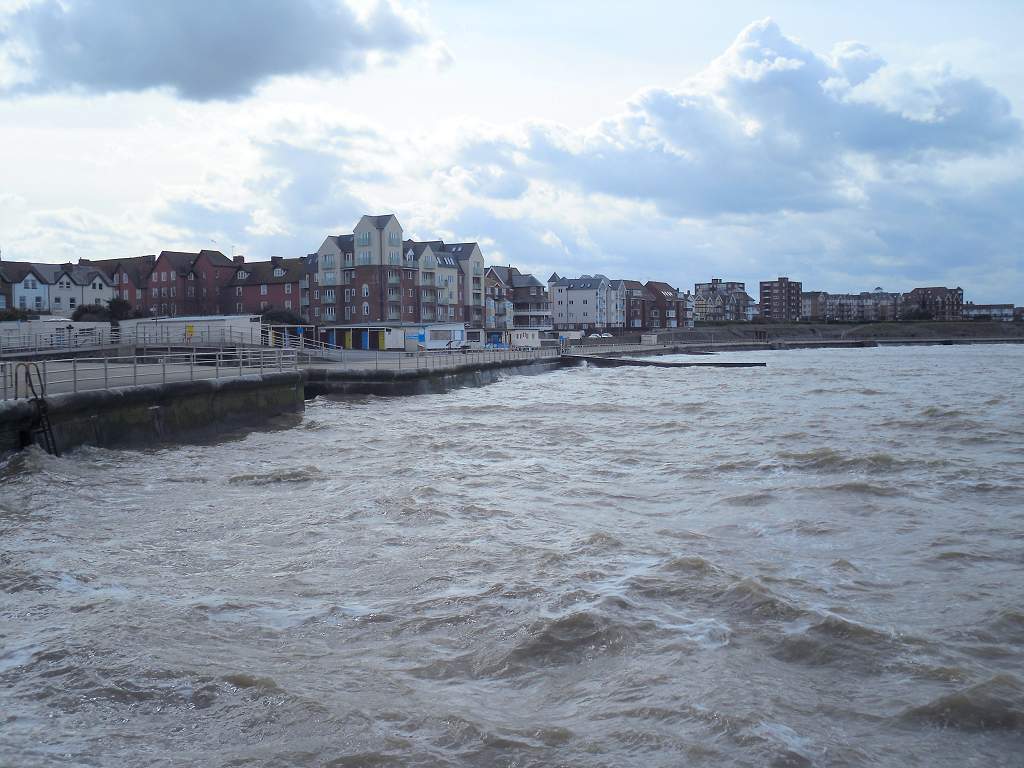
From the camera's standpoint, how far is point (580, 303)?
13712cm

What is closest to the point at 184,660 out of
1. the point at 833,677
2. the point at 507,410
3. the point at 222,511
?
the point at 833,677

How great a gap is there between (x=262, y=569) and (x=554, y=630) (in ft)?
12.5

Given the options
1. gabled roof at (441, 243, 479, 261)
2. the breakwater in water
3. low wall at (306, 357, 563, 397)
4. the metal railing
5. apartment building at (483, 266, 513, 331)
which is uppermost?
gabled roof at (441, 243, 479, 261)

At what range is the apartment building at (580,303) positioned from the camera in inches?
5354

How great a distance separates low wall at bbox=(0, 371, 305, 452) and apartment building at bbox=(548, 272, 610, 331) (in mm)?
109185

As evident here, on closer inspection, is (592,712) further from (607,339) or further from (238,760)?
(607,339)

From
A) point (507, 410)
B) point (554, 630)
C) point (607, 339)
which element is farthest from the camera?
point (607, 339)

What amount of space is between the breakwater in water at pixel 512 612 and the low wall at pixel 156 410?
2.82ft

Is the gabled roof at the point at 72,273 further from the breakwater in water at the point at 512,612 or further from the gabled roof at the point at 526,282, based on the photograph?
the breakwater in water at the point at 512,612

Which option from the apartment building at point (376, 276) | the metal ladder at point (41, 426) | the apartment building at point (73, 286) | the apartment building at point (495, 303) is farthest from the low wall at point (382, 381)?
the apartment building at point (495, 303)

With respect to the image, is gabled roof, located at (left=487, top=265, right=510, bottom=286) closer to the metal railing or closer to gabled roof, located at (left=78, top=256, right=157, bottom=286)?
gabled roof, located at (left=78, top=256, right=157, bottom=286)

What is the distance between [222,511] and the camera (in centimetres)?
1288

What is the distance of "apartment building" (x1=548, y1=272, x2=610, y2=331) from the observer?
136m

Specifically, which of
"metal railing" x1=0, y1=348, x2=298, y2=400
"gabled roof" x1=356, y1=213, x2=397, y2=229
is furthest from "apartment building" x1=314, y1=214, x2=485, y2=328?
"metal railing" x1=0, y1=348, x2=298, y2=400
